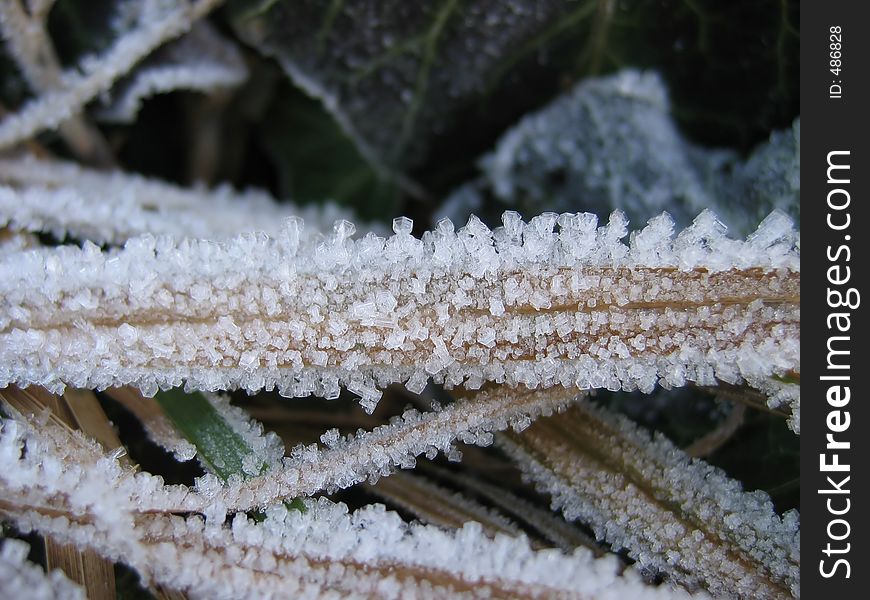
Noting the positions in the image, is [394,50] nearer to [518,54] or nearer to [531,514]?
[518,54]

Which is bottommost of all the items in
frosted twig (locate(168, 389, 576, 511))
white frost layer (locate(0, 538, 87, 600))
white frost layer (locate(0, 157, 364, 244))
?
white frost layer (locate(0, 538, 87, 600))

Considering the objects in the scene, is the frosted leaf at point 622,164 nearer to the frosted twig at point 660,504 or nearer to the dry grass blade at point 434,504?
the frosted twig at point 660,504

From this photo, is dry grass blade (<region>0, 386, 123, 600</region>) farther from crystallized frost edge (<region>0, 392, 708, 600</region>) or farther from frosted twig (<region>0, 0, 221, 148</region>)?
frosted twig (<region>0, 0, 221, 148</region>)

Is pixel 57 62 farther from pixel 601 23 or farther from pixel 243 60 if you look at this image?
pixel 601 23

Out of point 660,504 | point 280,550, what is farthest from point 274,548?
point 660,504

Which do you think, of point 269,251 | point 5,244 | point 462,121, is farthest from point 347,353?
point 462,121

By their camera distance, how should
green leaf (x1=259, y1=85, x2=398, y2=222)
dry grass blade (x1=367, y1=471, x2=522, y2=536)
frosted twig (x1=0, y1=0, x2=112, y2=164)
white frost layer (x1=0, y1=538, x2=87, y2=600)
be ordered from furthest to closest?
green leaf (x1=259, y1=85, x2=398, y2=222) → frosted twig (x1=0, y1=0, x2=112, y2=164) → dry grass blade (x1=367, y1=471, x2=522, y2=536) → white frost layer (x1=0, y1=538, x2=87, y2=600)
